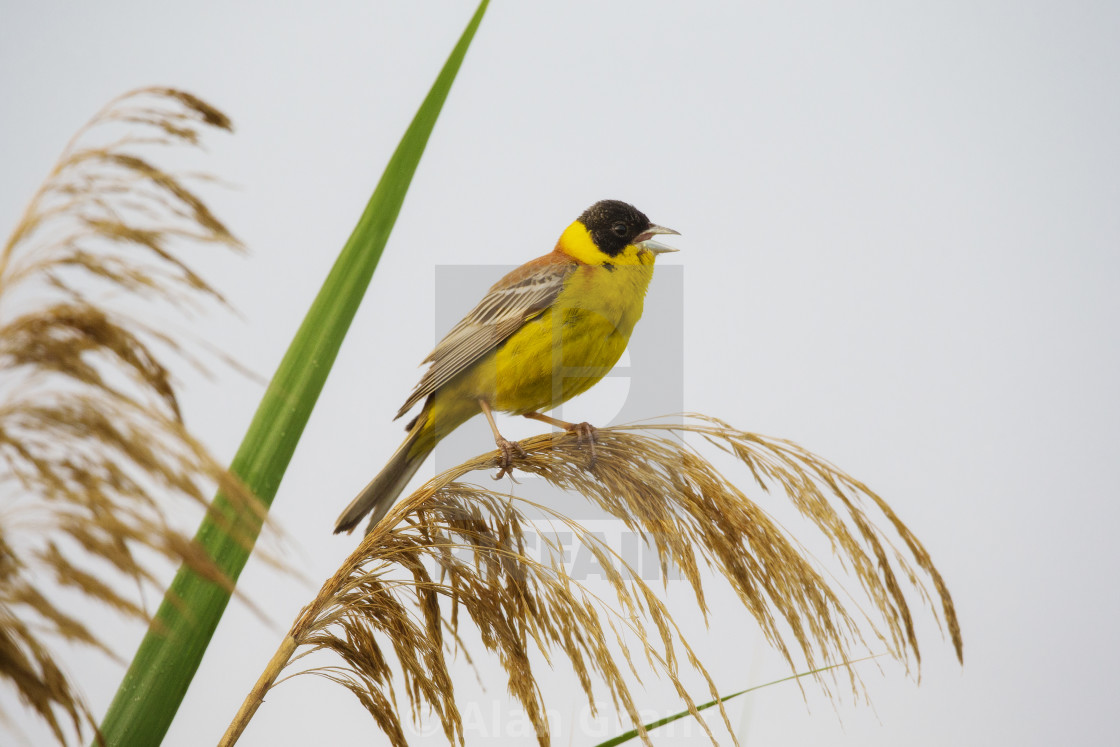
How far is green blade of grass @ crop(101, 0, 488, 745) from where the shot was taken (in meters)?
1.06

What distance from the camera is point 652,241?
2.49 meters

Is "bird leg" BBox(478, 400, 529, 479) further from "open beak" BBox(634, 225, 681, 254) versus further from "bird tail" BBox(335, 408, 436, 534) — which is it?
"open beak" BBox(634, 225, 681, 254)

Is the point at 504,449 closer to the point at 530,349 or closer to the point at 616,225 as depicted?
the point at 530,349

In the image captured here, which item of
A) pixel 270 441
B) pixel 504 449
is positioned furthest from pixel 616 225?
pixel 270 441

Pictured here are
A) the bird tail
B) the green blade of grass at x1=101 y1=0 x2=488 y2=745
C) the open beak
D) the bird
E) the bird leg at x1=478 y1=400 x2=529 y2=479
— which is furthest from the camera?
the open beak

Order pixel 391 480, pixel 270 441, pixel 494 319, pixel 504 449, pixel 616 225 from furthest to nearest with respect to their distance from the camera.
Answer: pixel 616 225 < pixel 494 319 < pixel 391 480 < pixel 504 449 < pixel 270 441

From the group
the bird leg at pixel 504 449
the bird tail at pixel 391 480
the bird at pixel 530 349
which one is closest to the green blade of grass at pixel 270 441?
the bird leg at pixel 504 449

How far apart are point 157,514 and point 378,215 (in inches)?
30.0

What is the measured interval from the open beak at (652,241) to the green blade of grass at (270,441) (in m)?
1.18

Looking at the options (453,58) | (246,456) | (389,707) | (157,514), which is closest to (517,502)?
(389,707)

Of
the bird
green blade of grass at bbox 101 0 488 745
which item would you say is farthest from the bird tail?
green blade of grass at bbox 101 0 488 745

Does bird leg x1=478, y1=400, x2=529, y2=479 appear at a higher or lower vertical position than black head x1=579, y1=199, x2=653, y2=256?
lower

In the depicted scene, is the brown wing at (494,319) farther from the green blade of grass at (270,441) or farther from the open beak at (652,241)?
the green blade of grass at (270,441)

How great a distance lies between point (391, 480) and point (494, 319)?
0.54 meters
